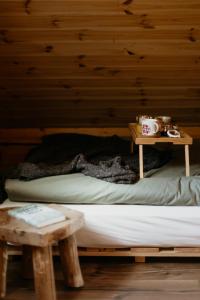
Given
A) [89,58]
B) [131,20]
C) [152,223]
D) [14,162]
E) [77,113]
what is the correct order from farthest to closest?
[14,162], [77,113], [89,58], [131,20], [152,223]

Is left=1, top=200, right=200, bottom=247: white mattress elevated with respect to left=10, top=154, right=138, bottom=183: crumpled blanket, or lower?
lower

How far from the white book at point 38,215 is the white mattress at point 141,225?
0.30 m

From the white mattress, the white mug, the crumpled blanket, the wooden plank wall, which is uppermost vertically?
the wooden plank wall

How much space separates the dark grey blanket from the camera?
248 cm

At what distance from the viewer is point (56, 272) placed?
2322mm

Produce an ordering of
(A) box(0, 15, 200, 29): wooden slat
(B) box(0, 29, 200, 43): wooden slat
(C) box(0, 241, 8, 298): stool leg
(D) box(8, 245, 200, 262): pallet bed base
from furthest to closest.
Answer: (B) box(0, 29, 200, 43): wooden slat < (A) box(0, 15, 200, 29): wooden slat < (D) box(8, 245, 200, 262): pallet bed base < (C) box(0, 241, 8, 298): stool leg

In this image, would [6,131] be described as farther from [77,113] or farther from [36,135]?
[77,113]

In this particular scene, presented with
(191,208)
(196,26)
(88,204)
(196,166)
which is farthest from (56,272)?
(196,26)

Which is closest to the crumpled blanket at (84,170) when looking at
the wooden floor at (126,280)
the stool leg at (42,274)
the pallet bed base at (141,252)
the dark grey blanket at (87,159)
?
the dark grey blanket at (87,159)

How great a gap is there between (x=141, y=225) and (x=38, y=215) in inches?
24.2

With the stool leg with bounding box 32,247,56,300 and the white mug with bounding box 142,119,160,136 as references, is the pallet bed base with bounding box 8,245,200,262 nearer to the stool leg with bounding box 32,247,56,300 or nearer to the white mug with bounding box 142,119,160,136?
the stool leg with bounding box 32,247,56,300

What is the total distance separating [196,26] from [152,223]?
131cm

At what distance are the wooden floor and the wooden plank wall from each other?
137 centimetres

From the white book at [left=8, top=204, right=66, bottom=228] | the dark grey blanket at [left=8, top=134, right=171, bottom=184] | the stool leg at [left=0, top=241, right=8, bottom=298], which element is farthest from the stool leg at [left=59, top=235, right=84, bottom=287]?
the dark grey blanket at [left=8, top=134, right=171, bottom=184]
